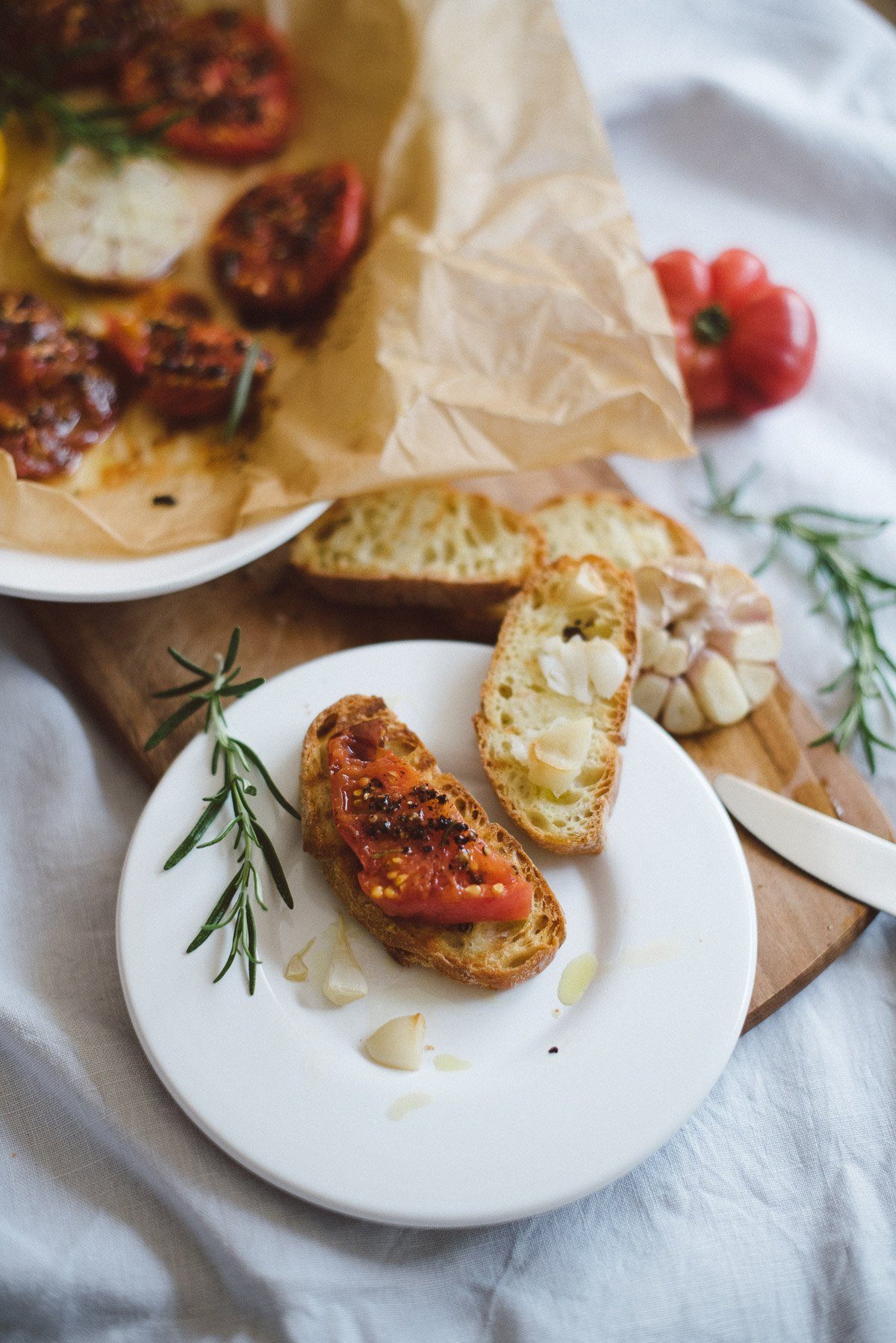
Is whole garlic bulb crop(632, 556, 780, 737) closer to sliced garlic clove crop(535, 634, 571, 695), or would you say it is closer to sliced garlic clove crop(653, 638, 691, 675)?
sliced garlic clove crop(653, 638, 691, 675)

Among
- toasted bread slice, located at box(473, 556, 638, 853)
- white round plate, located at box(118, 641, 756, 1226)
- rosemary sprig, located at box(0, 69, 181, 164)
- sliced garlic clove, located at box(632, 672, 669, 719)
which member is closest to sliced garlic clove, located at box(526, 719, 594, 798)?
toasted bread slice, located at box(473, 556, 638, 853)

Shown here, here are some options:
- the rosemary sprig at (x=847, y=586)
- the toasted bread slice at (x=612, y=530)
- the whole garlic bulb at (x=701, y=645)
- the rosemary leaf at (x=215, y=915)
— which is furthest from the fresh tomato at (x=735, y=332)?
the rosemary leaf at (x=215, y=915)

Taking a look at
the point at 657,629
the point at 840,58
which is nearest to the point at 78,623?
the point at 657,629

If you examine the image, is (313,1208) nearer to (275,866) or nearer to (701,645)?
(275,866)

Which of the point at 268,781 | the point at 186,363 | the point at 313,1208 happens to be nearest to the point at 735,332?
the point at 186,363

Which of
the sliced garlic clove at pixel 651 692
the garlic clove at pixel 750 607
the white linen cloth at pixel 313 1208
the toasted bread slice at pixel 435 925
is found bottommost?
the white linen cloth at pixel 313 1208

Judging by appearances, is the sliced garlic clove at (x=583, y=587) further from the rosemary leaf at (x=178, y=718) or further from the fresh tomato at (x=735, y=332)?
the fresh tomato at (x=735, y=332)
